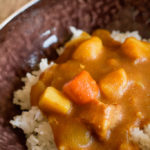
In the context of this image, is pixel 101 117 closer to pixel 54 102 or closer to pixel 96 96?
pixel 96 96

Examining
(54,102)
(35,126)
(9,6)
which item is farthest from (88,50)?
(9,6)

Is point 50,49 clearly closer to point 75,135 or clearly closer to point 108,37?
point 108,37

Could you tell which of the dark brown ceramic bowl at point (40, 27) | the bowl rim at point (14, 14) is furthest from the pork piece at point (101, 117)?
the bowl rim at point (14, 14)

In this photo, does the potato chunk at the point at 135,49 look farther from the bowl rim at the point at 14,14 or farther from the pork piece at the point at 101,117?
the bowl rim at the point at 14,14

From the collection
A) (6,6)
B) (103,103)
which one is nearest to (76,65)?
(103,103)

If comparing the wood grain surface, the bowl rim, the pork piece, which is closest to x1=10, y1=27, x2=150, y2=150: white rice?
the pork piece

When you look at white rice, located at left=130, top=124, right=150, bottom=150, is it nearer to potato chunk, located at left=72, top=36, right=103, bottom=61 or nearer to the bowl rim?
potato chunk, located at left=72, top=36, right=103, bottom=61
